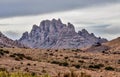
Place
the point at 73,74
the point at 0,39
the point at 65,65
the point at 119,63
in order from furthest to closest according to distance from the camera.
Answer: the point at 0,39, the point at 119,63, the point at 65,65, the point at 73,74

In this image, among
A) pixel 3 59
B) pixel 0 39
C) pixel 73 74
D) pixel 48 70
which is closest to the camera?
pixel 73 74

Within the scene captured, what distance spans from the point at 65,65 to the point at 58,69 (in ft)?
30.3

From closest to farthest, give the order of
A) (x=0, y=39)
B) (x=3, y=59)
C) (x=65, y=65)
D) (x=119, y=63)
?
(x=3, y=59), (x=65, y=65), (x=119, y=63), (x=0, y=39)

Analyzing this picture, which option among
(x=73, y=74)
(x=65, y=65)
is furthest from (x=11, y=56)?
(x=73, y=74)

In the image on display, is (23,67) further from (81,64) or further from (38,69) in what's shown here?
(81,64)

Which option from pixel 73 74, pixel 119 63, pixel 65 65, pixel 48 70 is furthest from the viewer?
pixel 119 63

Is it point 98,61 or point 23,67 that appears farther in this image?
point 98,61

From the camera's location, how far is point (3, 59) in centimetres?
7269

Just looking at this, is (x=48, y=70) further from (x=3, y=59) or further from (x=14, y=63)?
(x=3, y=59)

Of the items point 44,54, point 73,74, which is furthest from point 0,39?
point 73,74

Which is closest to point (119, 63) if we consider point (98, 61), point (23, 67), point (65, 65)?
point (98, 61)

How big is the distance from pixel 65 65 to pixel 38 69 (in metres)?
13.1

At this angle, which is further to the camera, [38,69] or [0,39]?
[0,39]

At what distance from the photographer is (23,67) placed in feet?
216
